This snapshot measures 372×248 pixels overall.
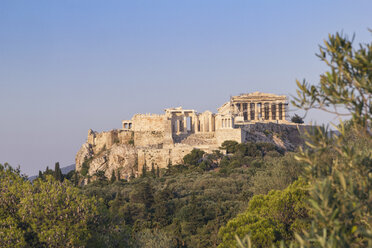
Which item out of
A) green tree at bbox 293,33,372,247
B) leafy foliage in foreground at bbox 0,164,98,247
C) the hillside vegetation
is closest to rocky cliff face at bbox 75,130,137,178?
the hillside vegetation

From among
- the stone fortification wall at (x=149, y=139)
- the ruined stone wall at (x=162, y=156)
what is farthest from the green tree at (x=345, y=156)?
the stone fortification wall at (x=149, y=139)

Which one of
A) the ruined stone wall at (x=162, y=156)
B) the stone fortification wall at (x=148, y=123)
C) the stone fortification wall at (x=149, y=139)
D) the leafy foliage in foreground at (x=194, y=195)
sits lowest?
the leafy foliage in foreground at (x=194, y=195)

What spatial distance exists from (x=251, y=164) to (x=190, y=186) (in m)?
8.86

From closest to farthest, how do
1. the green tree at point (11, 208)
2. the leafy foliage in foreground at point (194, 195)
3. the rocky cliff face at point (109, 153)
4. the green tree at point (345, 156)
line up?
the green tree at point (345, 156) < the green tree at point (11, 208) < the leafy foliage in foreground at point (194, 195) < the rocky cliff face at point (109, 153)

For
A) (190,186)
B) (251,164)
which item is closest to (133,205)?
(190,186)

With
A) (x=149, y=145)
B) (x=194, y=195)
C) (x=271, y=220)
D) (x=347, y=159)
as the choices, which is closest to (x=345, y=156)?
(x=347, y=159)

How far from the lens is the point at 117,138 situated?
7244 centimetres

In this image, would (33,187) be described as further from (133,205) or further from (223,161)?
(223,161)

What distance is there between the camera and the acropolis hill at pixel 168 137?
63.6 m

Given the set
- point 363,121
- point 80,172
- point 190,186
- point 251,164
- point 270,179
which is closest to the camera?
point 363,121

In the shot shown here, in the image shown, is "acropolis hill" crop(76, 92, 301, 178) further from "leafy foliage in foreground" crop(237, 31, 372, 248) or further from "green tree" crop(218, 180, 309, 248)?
"leafy foliage in foreground" crop(237, 31, 372, 248)

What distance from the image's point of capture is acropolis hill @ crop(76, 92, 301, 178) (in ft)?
209

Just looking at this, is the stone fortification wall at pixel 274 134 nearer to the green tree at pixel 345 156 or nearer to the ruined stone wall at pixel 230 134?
the ruined stone wall at pixel 230 134

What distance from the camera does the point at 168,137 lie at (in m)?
65.2
